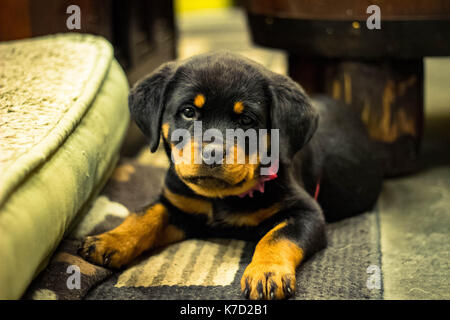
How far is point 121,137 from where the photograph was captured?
10.1 ft

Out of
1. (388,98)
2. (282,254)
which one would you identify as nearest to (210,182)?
(282,254)

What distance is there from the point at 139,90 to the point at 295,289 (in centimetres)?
113

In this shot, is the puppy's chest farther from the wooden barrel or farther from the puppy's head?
the wooden barrel

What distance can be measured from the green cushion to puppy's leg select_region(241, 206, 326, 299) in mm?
788

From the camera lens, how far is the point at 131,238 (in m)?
2.29

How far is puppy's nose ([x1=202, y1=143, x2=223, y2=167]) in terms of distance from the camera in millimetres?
2018

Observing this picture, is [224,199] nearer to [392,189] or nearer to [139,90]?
[139,90]

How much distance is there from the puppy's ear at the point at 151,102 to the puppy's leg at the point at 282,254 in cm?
69

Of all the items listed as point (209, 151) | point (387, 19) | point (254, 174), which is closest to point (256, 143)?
point (254, 174)

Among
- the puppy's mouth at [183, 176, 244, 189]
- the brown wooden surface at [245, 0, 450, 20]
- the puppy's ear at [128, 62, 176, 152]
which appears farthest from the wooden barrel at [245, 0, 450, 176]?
the puppy's mouth at [183, 176, 244, 189]

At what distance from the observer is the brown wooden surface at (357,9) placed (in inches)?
124

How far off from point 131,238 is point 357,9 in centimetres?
203

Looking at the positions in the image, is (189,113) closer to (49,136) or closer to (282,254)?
(49,136)

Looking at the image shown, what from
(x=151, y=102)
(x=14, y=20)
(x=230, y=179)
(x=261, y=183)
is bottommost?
(x=261, y=183)
